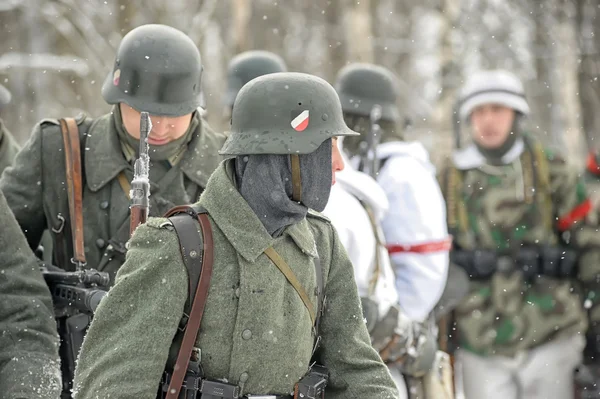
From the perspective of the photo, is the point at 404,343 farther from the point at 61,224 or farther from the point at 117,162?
the point at 61,224

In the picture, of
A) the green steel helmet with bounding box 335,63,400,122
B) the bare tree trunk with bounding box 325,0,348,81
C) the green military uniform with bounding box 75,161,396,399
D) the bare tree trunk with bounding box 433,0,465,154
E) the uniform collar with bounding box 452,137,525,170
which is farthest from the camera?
the bare tree trunk with bounding box 325,0,348,81

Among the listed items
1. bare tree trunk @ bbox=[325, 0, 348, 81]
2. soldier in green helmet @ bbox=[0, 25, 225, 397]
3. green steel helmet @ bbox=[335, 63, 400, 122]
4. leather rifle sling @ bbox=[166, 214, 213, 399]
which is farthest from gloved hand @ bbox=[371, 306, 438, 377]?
bare tree trunk @ bbox=[325, 0, 348, 81]

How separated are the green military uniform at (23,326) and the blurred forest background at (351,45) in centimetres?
1390

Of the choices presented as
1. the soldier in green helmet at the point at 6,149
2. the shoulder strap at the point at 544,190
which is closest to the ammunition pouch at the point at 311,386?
the soldier in green helmet at the point at 6,149

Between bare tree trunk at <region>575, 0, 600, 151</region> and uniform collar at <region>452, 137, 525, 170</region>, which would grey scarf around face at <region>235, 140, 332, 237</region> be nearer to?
uniform collar at <region>452, 137, 525, 170</region>

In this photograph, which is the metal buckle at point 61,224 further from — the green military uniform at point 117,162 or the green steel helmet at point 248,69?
the green steel helmet at point 248,69

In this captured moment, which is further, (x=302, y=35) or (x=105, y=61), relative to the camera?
(x=302, y=35)

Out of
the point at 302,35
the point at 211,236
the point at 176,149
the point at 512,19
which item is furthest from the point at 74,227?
the point at 302,35

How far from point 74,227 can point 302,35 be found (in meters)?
23.3

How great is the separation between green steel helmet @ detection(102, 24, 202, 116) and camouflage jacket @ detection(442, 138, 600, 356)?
2.86 metres

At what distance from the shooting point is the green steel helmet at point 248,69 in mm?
7289

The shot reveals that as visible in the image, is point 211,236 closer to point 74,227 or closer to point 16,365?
point 16,365

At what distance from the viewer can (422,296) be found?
6.04 meters

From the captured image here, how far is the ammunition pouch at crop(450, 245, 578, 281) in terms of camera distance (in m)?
7.35
